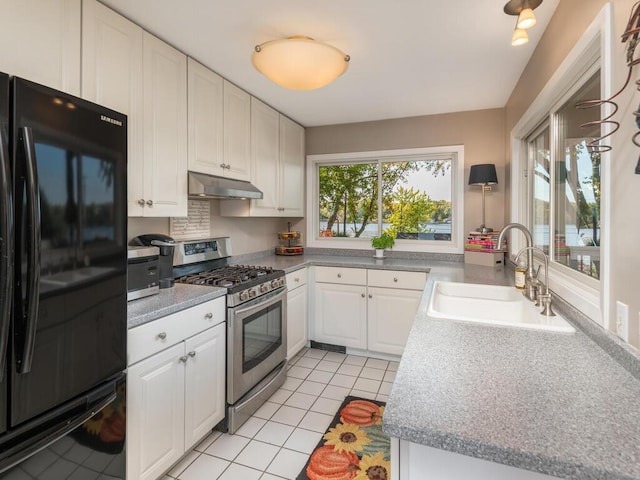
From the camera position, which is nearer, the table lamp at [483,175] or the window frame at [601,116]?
the window frame at [601,116]

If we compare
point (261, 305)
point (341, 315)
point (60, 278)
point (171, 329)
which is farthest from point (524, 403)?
point (341, 315)

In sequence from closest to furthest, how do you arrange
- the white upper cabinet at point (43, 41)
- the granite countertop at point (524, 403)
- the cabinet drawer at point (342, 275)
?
the granite countertop at point (524, 403) < the white upper cabinet at point (43, 41) < the cabinet drawer at point (342, 275)

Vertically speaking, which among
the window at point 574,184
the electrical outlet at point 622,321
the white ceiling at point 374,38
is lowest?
the electrical outlet at point 622,321

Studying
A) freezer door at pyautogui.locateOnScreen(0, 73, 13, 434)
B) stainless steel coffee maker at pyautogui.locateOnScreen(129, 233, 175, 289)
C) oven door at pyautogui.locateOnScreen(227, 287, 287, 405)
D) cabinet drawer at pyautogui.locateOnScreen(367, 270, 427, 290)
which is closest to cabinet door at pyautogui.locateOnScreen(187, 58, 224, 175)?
stainless steel coffee maker at pyautogui.locateOnScreen(129, 233, 175, 289)

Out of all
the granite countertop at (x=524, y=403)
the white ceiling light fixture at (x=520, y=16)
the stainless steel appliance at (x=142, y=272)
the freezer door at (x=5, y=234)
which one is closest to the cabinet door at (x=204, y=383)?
the stainless steel appliance at (x=142, y=272)

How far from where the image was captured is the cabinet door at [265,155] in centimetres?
299

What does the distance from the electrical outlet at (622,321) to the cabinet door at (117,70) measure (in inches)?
83.5

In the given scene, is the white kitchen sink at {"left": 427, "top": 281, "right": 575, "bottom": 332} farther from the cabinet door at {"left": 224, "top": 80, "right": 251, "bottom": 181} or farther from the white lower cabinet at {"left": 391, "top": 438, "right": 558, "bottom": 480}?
the cabinet door at {"left": 224, "top": 80, "right": 251, "bottom": 181}

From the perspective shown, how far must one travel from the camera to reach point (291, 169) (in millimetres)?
3703

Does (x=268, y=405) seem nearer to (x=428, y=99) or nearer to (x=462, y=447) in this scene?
(x=462, y=447)

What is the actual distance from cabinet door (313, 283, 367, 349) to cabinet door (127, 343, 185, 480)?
1.76 meters

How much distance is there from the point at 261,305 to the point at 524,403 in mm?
1822

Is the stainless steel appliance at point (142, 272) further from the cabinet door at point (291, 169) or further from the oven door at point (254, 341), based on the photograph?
the cabinet door at point (291, 169)

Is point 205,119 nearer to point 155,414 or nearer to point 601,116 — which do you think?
Result: point 155,414
